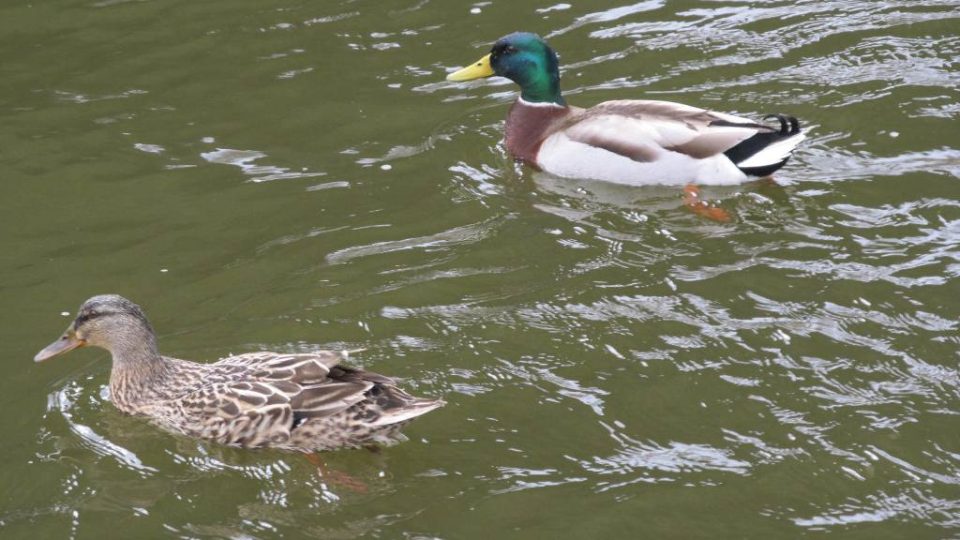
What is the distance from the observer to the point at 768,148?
31.3ft

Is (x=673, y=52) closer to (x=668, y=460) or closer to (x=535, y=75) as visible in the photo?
(x=535, y=75)

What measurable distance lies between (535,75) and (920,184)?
3.03 meters

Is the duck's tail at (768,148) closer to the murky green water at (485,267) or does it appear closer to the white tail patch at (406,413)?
the murky green water at (485,267)

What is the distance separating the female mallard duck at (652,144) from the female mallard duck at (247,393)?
3635mm

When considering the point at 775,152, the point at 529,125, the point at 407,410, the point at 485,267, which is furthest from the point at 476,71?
the point at 407,410

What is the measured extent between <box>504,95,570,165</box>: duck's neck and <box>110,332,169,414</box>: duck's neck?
3.87 meters

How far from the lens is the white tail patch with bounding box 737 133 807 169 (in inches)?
372

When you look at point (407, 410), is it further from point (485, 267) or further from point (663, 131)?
point (663, 131)

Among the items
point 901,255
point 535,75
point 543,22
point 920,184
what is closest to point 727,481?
point 901,255

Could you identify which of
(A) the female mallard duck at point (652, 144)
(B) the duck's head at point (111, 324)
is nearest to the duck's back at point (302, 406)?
(B) the duck's head at point (111, 324)

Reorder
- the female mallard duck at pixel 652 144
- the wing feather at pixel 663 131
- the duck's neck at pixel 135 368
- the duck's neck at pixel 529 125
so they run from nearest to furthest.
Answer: the duck's neck at pixel 135 368 < the female mallard duck at pixel 652 144 < the wing feather at pixel 663 131 < the duck's neck at pixel 529 125

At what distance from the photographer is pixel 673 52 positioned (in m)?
11.5

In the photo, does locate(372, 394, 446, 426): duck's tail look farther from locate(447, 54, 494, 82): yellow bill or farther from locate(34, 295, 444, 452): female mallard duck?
locate(447, 54, 494, 82): yellow bill

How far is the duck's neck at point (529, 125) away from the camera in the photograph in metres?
10.3
